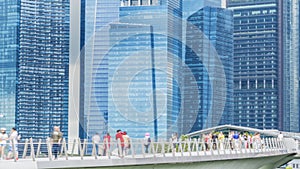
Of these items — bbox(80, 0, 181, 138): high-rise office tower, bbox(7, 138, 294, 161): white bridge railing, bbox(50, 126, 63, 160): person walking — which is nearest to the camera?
bbox(7, 138, 294, 161): white bridge railing

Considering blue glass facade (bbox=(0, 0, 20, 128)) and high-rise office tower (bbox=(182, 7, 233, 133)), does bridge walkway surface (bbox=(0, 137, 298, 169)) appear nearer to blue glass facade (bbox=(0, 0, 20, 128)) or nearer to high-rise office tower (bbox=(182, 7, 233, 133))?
high-rise office tower (bbox=(182, 7, 233, 133))

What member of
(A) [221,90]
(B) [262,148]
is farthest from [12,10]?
(B) [262,148]

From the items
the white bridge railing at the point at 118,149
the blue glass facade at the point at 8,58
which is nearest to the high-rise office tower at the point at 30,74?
the blue glass facade at the point at 8,58

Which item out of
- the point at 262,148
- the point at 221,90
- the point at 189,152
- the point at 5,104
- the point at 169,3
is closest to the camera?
the point at 189,152

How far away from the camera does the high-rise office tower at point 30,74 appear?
183000mm

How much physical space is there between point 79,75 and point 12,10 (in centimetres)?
9273

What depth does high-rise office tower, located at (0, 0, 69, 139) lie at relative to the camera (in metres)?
183

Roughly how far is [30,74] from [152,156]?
517ft

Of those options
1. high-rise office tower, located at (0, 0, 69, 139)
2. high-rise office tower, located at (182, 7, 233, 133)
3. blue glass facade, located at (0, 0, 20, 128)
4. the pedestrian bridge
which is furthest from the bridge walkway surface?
blue glass facade, located at (0, 0, 20, 128)

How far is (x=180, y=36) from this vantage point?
123 metres

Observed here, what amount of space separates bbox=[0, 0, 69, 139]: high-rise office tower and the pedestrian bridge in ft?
432

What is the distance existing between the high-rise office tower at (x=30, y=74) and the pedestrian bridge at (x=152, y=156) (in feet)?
432

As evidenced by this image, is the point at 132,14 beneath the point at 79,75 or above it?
above

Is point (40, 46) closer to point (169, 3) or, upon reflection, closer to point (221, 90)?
point (221, 90)
